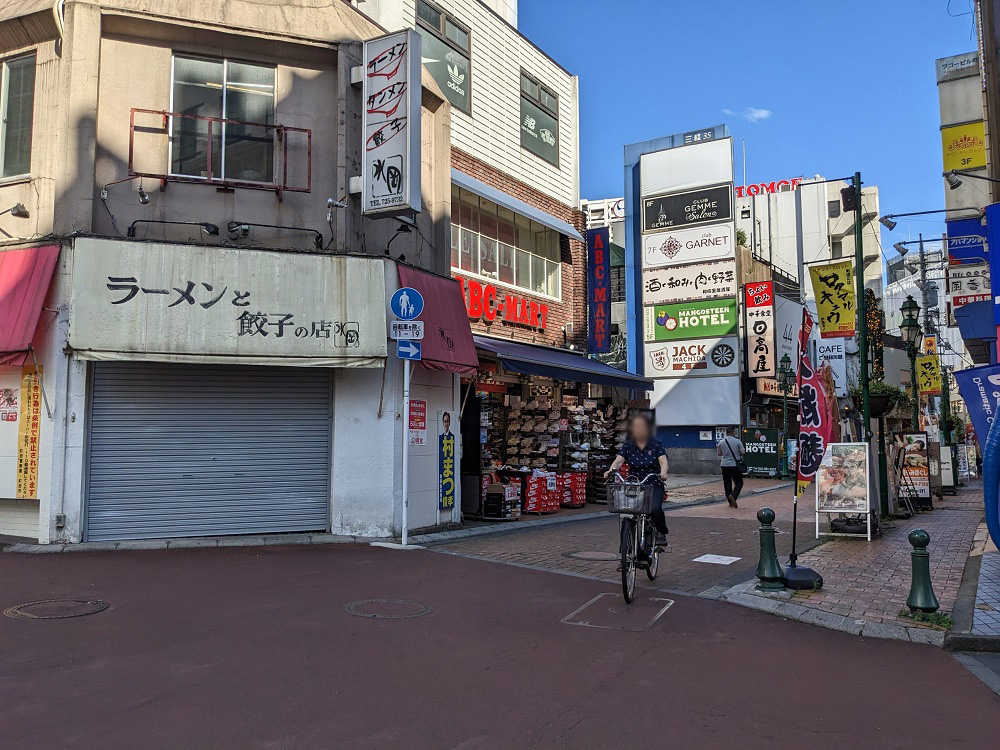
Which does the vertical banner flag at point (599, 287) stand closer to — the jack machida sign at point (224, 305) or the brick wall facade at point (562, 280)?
the brick wall facade at point (562, 280)

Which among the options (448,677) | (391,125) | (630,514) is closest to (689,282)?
(391,125)

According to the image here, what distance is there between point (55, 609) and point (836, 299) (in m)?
14.8

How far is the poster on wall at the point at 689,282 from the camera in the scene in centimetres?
3159

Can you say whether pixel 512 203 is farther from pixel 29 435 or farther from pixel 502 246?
pixel 29 435

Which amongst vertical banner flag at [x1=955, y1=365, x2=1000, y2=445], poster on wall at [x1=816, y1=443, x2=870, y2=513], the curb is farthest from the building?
vertical banner flag at [x1=955, y1=365, x2=1000, y2=445]

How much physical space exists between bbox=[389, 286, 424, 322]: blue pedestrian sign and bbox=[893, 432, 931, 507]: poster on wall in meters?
12.9

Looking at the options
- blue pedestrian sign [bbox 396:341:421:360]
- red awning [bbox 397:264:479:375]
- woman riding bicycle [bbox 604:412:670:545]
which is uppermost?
red awning [bbox 397:264:479:375]

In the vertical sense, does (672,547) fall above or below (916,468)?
below

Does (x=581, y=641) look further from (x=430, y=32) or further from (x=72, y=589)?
(x=430, y=32)

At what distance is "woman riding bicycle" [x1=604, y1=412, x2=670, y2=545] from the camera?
8.38 meters

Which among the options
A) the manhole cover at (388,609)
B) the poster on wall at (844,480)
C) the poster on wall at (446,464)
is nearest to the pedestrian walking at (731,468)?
the poster on wall at (844,480)

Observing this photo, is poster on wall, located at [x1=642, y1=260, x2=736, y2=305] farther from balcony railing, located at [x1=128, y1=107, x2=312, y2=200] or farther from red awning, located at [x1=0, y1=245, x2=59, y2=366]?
red awning, located at [x1=0, y1=245, x2=59, y2=366]

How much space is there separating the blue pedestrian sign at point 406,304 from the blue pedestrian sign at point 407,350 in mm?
397

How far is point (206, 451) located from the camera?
37.4 feet
